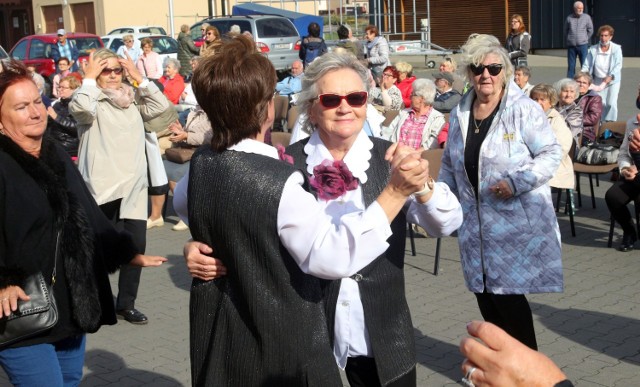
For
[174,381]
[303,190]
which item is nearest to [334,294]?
[303,190]

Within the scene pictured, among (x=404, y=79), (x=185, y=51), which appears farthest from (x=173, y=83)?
(x=185, y=51)

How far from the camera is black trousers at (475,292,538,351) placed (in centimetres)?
473

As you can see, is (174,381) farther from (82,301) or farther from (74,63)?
(74,63)

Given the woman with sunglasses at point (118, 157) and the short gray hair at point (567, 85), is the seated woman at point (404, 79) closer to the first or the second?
the short gray hair at point (567, 85)

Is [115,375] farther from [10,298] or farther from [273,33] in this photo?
[273,33]

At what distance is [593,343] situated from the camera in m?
5.98

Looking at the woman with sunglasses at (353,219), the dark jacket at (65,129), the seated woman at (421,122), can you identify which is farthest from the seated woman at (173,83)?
the woman with sunglasses at (353,219)

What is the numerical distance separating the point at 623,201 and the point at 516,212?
4.03 m

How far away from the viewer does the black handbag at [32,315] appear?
350 centimetres

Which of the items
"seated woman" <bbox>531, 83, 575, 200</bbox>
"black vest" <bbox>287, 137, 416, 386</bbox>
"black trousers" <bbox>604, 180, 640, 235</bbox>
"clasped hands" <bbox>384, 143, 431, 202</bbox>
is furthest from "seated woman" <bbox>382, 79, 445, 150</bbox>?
"clasped hands" <bbox>384, 143, 431, 202</bbox>

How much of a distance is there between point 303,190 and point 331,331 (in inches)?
34.6

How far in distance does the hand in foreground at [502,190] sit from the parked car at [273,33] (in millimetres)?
19905

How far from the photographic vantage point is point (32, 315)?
11.5ft

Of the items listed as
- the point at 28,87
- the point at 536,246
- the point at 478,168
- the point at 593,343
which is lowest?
the point at 593,343
